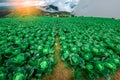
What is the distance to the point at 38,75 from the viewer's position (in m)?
3.61

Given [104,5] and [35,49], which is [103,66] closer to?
[35,49]

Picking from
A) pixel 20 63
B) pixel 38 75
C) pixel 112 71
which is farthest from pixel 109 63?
pixel 20 63

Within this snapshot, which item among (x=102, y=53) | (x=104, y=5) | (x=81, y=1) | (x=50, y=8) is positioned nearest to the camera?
(x=102, y=53)

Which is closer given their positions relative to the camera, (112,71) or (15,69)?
(15,69)

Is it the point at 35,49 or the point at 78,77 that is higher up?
the point at 35,49

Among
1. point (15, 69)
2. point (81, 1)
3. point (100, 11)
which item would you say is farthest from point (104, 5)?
point (15, 69)

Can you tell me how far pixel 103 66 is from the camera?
387 centimetres

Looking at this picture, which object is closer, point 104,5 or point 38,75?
point 38,75

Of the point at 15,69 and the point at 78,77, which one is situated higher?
the point at 15,69

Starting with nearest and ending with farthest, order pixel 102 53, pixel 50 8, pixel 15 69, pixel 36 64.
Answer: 1. pixel 15 69
2. pixel 36 64
3. pixel 102 53
4. pixel 50 8

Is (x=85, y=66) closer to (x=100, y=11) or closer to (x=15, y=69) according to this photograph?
(x=15, y=69)

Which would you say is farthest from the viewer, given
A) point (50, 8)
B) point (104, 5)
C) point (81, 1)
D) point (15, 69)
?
point (50, 8)

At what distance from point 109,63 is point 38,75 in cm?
191

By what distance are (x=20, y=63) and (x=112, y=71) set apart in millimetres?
2468
